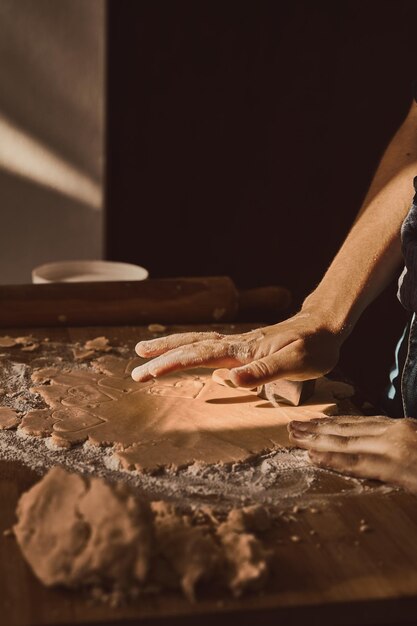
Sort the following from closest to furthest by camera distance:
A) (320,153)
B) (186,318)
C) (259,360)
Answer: (259,360) → (186,318) → (320,153)

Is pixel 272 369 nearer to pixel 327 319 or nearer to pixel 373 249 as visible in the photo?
pixel 327 319

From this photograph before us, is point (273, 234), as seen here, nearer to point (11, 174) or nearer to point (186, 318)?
point (11, 174)

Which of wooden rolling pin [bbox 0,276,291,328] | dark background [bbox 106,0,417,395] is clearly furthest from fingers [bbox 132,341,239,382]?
dark background [bbox 106,0,417,395]

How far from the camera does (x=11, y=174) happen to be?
3574 millimetres

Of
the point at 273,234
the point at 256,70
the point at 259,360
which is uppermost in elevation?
the point at 256,70

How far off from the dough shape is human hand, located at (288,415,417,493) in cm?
7

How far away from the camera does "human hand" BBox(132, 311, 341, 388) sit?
5.67 feet

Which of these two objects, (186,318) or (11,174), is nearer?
(186,318)

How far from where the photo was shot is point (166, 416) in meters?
1.75

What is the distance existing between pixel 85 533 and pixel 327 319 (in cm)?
87

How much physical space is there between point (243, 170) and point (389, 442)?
2.36m

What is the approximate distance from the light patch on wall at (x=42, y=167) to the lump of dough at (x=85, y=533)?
8.26 feet

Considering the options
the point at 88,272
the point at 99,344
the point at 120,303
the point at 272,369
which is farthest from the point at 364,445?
the point at 88,272

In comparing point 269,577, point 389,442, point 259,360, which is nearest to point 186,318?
point 259,360
